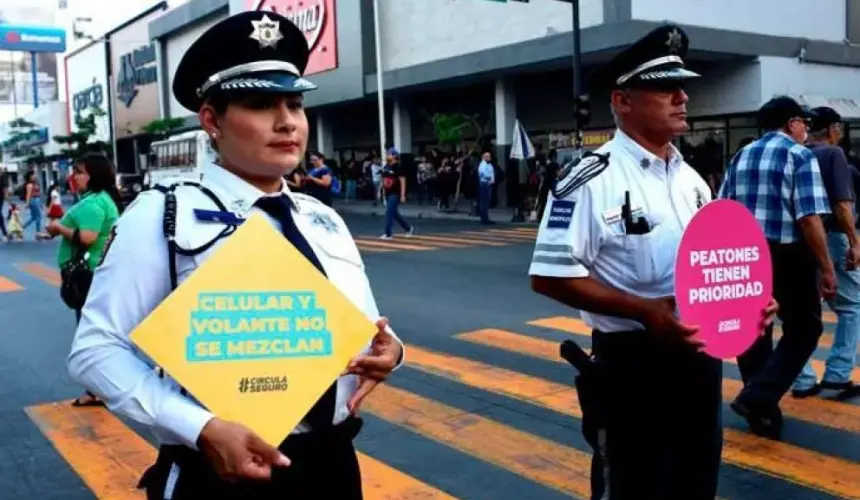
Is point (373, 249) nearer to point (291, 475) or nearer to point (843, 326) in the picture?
point (843, 326)

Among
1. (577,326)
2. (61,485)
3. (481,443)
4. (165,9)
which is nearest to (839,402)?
(481,443)

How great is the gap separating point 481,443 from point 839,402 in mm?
2343

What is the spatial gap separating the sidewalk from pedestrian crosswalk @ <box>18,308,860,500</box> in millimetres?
15672

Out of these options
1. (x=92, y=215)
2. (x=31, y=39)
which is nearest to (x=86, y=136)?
(x=31, y=39)

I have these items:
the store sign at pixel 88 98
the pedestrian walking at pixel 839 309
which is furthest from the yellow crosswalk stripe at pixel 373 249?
the store sign at pixel 88 98

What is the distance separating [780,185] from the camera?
16.2 feet

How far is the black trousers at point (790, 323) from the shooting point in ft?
16.3

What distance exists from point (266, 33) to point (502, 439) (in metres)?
3.48

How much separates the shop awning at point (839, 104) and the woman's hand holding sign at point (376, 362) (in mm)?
22507

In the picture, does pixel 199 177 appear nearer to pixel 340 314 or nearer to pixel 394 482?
pixel 340 314

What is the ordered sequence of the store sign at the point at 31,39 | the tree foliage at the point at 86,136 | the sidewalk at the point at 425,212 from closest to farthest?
the sidewalk at the point at 425,212, the tree foliage at the point at 86,136, the store sign at the point at 31,39

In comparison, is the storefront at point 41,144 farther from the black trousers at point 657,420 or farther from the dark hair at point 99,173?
the black trousers at point 657,420

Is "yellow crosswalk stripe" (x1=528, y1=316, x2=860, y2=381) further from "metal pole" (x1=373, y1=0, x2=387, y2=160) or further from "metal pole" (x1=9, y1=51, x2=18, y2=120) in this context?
"metal pole" (x1=9, y1=51, x2=18, y2=120)

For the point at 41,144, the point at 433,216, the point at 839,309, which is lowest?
the point at 839,309
